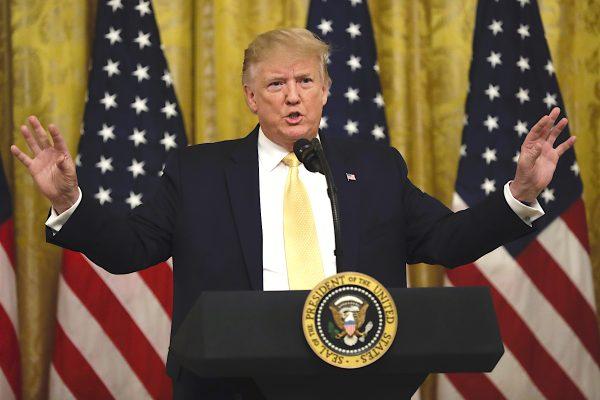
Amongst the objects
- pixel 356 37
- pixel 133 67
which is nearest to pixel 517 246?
pixel 356 37

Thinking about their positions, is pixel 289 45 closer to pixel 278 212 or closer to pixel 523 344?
pixel 278 212

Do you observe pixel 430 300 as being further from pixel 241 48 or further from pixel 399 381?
pixel 241 48

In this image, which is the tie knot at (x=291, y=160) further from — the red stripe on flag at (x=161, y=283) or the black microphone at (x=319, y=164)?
the red stripe on flag at (x=161, y=283)

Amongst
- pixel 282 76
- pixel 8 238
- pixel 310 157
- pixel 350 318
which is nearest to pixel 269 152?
pixel 282 76

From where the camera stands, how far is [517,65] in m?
4.75

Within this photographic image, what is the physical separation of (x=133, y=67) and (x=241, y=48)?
54 cm

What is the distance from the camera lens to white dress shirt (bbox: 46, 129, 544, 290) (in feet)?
7.44

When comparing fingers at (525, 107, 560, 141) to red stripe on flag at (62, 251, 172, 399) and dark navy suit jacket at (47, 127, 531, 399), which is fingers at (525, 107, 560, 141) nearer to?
dark navy suit jacket at (47, 127, 531, 399)

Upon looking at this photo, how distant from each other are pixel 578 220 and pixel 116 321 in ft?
7.80

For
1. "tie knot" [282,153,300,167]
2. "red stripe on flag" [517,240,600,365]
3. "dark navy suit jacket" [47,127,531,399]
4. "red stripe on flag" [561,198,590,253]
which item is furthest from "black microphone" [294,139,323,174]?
"red stripe on flag" [561,198,590,253]

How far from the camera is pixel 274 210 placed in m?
2.53

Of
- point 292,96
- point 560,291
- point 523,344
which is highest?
point 292,96

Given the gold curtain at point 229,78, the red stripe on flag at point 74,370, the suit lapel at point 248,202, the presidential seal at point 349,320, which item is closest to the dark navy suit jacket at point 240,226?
the suit lapel at point 248,202

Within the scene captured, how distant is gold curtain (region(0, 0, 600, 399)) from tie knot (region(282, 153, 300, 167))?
1852 millimetres
